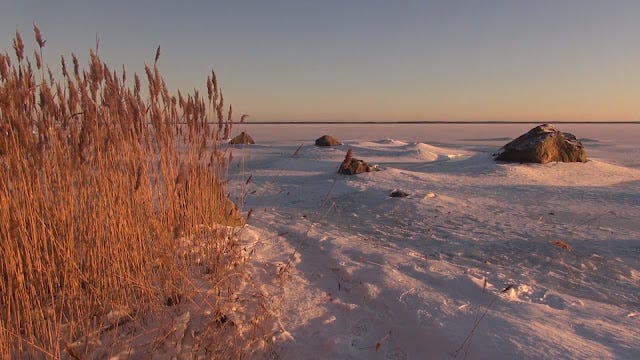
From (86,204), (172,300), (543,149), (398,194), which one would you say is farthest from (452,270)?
(543,149)

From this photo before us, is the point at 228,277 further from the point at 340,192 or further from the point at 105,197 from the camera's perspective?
the point at 340,192

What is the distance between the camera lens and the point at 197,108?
2.01 meters

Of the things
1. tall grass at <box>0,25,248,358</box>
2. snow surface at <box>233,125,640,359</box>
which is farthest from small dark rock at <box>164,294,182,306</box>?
snow surface at <box>233,125,640,359</box>

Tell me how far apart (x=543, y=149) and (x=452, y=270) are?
18.2ft

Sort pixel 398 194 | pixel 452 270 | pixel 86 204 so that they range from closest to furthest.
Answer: pixel 86 204 < pixel 452 270 < pixel 398 194

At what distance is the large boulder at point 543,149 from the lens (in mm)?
7074

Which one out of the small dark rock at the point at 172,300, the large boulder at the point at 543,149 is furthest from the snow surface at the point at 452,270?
the large boulder at the point at 543,149

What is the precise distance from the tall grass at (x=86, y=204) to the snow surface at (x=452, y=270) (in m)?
0.62

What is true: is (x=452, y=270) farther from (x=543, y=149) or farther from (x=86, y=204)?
(x=543, y=149)

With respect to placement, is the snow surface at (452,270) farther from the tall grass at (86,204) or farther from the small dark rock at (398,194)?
the tall grass at (86,204)

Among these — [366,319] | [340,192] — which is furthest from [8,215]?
[340,192]

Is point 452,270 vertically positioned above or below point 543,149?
below

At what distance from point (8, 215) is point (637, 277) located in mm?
3291

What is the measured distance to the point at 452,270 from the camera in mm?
2559
